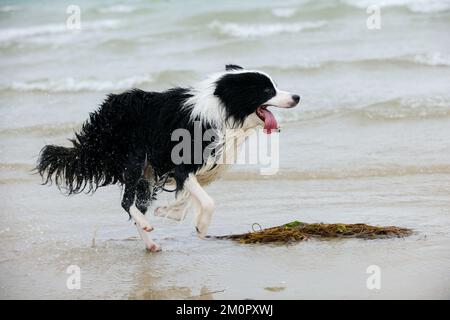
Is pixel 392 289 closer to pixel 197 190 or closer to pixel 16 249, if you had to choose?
pixel 197 190

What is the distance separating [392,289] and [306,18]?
12727 millimetres

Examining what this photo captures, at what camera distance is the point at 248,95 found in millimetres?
5949

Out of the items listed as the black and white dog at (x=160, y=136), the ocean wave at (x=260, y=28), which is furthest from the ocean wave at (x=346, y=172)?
the ocean wave at (x=260, y=28)

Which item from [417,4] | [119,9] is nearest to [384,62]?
[417,4]

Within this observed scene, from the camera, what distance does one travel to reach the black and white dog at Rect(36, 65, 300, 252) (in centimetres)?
595

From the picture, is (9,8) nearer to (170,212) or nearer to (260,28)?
(260,28)

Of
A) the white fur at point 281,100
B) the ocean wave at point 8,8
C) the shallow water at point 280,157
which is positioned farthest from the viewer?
the ocean wave at point 8,8

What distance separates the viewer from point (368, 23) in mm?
15789

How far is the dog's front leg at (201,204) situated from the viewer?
5.82 metres

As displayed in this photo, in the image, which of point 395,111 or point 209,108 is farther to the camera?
point 395,111

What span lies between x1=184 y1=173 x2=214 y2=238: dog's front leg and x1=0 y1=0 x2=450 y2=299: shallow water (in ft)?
0.63

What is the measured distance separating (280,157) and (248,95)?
2.81 metres

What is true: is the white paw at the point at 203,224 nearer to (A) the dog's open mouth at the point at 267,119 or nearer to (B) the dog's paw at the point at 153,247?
(B) the dog's paw at the point at 153,247

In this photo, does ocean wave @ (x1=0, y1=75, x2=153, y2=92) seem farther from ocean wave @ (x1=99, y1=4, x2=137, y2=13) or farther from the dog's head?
the dog's head
